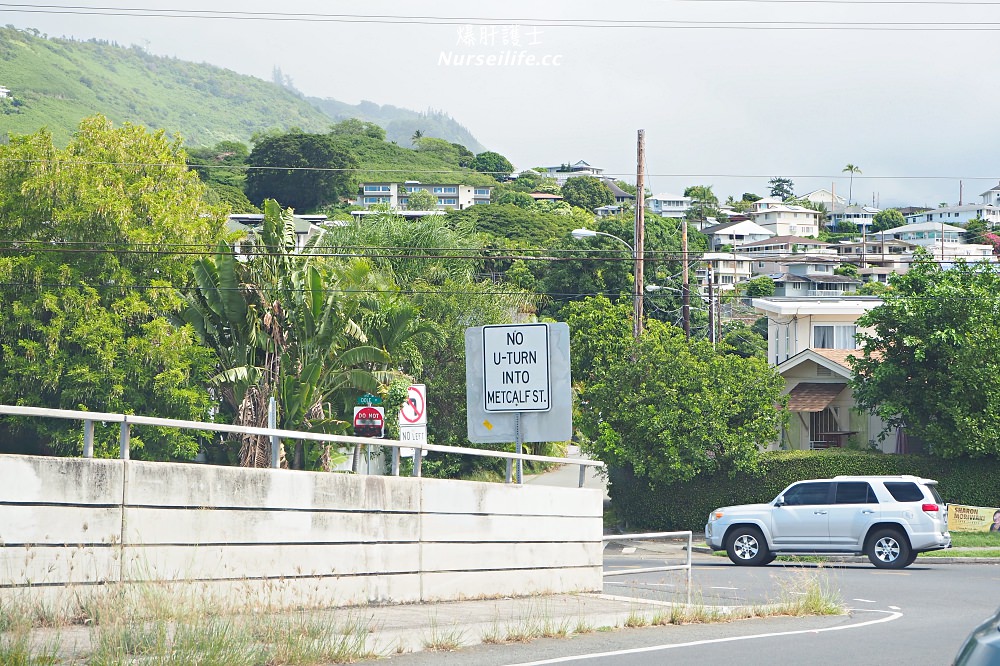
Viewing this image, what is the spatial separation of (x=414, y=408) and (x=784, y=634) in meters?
12.1

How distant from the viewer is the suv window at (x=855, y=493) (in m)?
24.6

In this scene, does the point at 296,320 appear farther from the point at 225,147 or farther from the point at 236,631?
the point at 225,147

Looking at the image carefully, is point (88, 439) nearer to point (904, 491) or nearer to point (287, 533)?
point (287, 533)

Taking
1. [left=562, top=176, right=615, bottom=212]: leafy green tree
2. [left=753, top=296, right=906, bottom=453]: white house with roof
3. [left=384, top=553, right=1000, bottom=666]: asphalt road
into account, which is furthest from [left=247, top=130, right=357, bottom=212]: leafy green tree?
[left=384, top=553, right=1000, bottom=666]: asphalt road

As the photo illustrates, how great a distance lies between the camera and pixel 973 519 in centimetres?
3219

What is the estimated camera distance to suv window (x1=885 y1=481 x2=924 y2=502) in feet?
79.0

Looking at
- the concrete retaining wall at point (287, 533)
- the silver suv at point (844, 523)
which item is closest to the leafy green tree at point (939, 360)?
the silver suv at point (844, 523)

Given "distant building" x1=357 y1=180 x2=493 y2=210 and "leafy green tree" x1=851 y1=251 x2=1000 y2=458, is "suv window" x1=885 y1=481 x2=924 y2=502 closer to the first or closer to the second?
"leafy green tree" x1=851 y1=251 x2=1000 y2=458

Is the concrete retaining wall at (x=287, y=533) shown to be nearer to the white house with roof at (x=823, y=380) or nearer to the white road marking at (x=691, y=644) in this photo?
the white road marking at (x=691, y=644)

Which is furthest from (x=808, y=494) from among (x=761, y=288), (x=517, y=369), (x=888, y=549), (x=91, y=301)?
(x=761, y=288)

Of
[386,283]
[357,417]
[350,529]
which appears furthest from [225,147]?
[350,529]

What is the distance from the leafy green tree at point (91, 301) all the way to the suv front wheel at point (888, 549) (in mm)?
19129

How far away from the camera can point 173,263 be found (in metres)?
35.0

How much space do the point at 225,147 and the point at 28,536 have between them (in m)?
187
